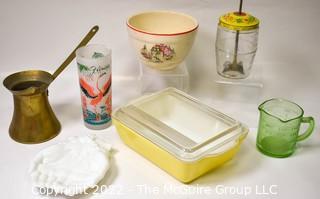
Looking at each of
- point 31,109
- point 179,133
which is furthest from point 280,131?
point 31,109

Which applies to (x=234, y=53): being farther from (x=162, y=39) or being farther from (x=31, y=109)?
(x=31, y=109)

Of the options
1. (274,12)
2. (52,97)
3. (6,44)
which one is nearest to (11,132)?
(52,97)

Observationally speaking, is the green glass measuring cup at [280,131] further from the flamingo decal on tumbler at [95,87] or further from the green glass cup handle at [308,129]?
the flamingo decal on tumbler at [95,87]

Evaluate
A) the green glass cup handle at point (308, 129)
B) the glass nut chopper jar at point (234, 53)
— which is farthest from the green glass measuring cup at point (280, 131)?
the glass nut chopper jar at point (234, 53)

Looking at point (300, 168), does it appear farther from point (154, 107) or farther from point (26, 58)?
point (26, 58)

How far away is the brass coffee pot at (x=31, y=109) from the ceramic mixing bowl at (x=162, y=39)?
93mm

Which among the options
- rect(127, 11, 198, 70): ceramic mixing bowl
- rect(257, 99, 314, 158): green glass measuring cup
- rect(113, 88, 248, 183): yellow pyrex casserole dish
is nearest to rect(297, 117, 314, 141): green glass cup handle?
rect(257, 99, 314, 158): green glass measuring cup

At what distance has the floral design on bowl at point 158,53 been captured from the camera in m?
0.81

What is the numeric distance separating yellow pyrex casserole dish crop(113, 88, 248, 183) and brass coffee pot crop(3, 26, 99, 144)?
14cm

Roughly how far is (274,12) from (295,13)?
0.16ft

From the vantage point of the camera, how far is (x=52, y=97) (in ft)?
3.07

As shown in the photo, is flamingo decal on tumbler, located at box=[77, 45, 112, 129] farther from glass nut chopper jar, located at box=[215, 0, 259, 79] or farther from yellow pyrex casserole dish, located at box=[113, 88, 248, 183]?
glass nut chopper jar, located at box=[215, 0, 259, 79]

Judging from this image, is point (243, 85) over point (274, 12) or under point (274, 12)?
under

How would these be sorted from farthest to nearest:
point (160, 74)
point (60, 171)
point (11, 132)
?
point (160, 74)
point (11, 132)
point (60, 171)
